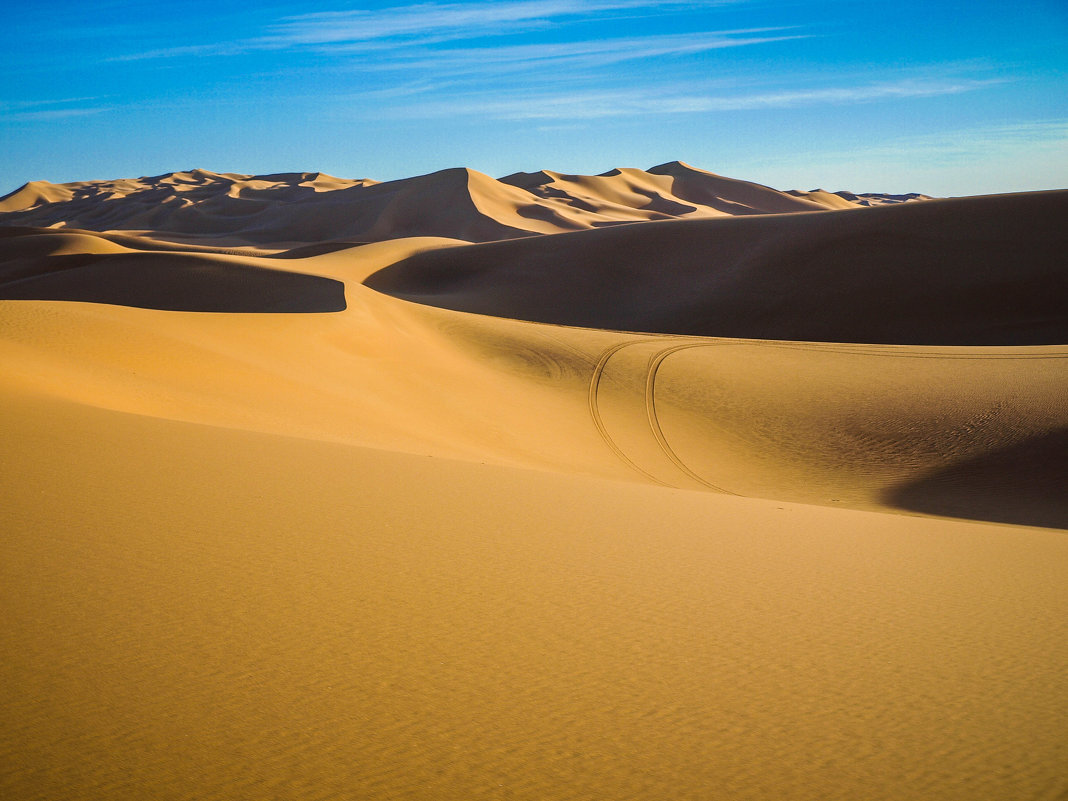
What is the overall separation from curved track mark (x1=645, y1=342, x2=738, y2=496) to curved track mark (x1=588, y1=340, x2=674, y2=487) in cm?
77

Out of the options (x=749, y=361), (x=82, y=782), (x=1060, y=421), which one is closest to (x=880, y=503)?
(x=1060, y=421)

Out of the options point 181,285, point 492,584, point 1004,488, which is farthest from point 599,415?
point 181,285

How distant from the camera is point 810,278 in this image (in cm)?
3384

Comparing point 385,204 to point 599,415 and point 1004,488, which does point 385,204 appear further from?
point 1004,488

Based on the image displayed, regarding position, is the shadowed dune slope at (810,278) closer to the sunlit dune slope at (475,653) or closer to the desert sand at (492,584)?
the desert sand at (492,584)

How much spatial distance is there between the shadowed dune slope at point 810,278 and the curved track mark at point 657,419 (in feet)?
36.9

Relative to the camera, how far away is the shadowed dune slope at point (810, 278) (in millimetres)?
29922

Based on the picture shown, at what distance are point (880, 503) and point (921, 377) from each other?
7.02m

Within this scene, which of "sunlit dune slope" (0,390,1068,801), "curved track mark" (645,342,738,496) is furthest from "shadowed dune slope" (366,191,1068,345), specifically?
"sunlit dune slope" (0,390,1068,801)

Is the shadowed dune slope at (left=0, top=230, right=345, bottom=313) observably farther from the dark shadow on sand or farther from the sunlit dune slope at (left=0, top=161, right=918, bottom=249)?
the sunlit dune slope at (left=0, top=161, right=918, bottom=249)

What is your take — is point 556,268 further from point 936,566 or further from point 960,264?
point 936,566

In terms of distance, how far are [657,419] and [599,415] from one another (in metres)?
1.10

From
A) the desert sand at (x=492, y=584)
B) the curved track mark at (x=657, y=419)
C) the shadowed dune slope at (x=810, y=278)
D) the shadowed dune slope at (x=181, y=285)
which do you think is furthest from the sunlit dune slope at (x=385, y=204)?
the desert sand at (x=492, y=584)

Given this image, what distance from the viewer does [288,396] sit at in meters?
11.2
